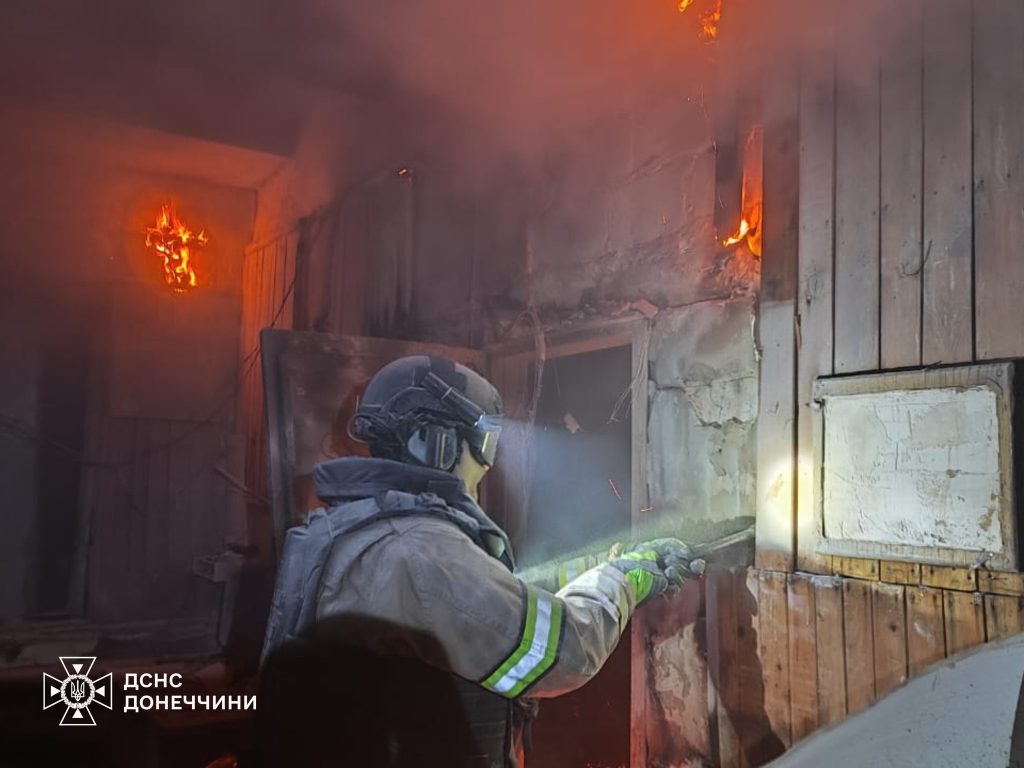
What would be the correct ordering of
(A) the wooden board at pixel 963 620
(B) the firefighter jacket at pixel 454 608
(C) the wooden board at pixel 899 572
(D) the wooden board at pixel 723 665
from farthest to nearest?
(D) the wooden board at pixel 723 665 → (C) the wooden board at pixel 899 572 → (A) the wooden board at pixel 963 620 → (B) the firefighter jacket at pixel 454 608

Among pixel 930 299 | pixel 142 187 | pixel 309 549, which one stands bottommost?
pixel 309 549

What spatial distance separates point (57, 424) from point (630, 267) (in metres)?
7.14

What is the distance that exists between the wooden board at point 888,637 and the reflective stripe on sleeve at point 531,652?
1260 mm

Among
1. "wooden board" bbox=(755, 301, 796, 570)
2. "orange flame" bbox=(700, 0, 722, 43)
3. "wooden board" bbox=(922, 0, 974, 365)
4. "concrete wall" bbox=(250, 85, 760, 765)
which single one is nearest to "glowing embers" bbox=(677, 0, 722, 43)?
"orange flame" bbox=(700, 0, 722, 43)

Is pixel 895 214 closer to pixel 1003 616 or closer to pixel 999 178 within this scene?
pixel 999 178

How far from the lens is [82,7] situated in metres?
5.62

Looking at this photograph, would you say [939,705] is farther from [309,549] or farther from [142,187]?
[142,187]

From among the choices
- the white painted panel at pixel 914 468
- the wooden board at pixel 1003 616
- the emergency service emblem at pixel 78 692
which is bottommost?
the emergency service emblem at pixel 78 692

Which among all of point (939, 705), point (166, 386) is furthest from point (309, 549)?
point (166, 386)

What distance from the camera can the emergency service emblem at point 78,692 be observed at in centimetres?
650

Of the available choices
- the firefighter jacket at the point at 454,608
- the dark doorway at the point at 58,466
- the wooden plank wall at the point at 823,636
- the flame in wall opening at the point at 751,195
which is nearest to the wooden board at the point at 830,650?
the wooden plank wall at the point at 823,636

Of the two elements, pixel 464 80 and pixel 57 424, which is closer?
pixel 464 80

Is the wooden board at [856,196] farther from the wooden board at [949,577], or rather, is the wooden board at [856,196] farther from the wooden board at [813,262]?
the wooden board at [949,577]

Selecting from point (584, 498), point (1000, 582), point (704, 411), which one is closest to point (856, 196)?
point (704, 411)
